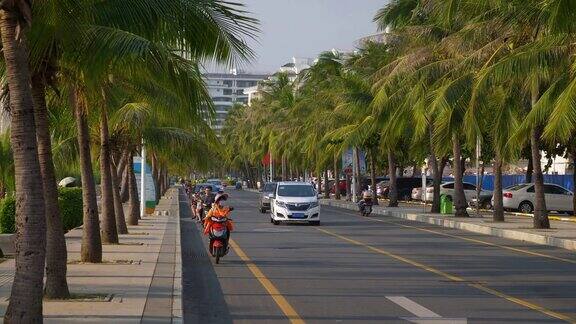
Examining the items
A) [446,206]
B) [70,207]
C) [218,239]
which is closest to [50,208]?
[218,239]

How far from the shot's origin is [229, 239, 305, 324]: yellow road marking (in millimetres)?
13643

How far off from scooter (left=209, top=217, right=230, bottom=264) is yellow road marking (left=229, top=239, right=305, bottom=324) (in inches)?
25.0

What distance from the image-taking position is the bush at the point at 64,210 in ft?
96.1

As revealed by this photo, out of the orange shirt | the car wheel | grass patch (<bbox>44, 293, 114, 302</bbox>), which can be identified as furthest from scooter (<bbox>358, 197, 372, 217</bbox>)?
→ grass patch (<bbox>44, 293, 114, 302</bbox>)

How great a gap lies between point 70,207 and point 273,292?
1991 centimetres

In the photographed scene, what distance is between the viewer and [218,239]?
2275 cm

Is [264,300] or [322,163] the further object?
[322,163]

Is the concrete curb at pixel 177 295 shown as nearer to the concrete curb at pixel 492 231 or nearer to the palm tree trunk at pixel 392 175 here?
the concrete curb at pixel 492 231

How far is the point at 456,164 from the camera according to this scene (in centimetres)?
4394

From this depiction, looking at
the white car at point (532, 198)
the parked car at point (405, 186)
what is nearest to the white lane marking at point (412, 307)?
the white car at point (532, 198)

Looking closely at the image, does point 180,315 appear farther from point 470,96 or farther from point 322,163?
point 322,163

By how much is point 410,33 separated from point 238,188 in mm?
94110

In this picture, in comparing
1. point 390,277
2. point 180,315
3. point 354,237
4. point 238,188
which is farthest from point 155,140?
point 238,188

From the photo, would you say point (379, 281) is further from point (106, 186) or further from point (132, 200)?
point (132, 200)
